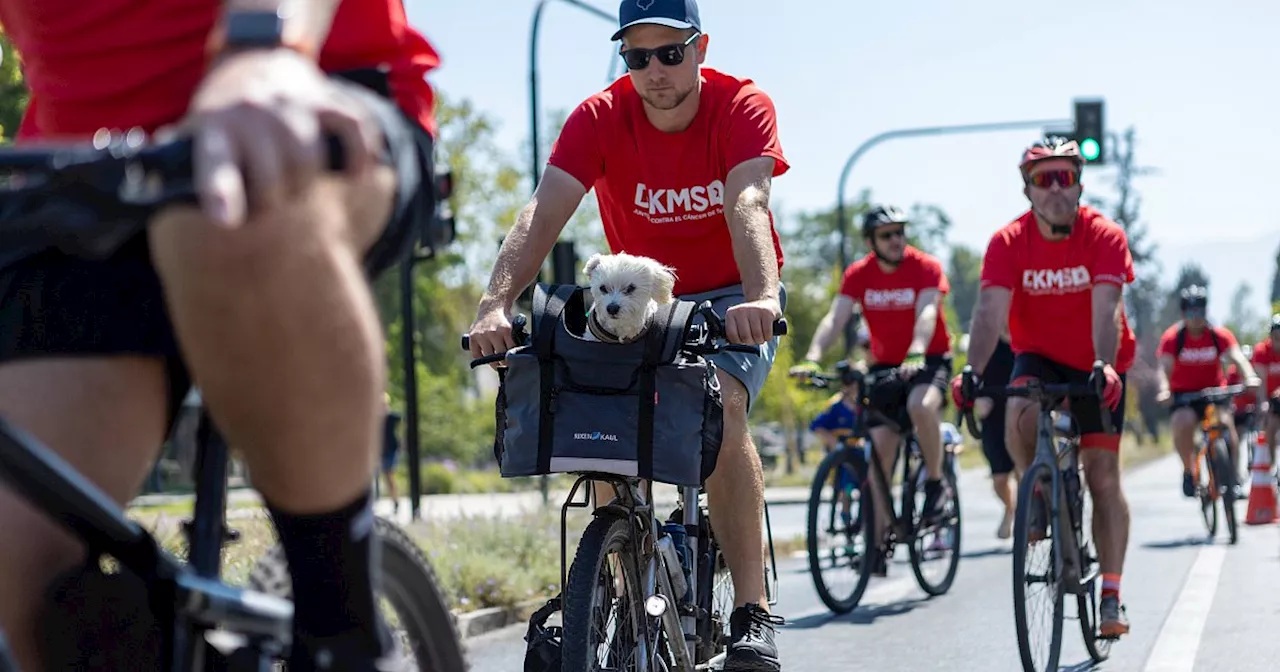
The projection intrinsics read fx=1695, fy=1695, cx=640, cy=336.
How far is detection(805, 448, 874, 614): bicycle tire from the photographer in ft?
29.9

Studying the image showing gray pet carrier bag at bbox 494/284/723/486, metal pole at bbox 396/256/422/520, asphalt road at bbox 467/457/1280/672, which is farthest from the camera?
metal pole at bbox 396/256/422/520

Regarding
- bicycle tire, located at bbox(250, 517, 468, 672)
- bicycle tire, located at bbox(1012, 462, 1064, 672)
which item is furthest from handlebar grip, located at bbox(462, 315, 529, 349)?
bicycle tire, located at bbox(1012, 462, 1064, 672)

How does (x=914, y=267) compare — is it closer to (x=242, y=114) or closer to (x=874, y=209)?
(x=874, y=209)

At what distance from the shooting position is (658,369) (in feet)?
13.7

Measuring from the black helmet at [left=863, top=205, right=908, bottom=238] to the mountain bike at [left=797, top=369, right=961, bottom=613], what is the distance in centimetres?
125

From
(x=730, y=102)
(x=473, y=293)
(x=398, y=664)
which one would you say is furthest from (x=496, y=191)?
(x=398, y=664)

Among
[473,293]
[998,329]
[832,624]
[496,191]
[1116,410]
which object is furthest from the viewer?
[473,293]

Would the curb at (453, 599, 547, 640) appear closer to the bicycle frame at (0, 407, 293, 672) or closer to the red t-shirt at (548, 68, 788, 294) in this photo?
the red t-shirt at (548, 68, 788, 294)

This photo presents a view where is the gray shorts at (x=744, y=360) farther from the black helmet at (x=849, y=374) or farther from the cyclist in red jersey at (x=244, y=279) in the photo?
the black helmet at (x=849, y=374)

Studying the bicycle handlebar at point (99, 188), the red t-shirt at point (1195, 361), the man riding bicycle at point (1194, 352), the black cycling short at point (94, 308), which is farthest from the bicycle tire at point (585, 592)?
the red t-shirt at point (1195, 361)

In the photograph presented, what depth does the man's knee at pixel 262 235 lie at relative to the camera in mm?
1518

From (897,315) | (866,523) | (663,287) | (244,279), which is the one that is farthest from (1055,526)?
(244,279)

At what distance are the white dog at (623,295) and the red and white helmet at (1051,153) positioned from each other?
3145 millimetres

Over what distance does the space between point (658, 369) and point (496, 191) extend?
42176mm
